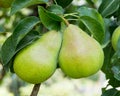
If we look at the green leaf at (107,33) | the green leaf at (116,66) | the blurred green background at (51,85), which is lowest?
the blurred green background at (51,85)

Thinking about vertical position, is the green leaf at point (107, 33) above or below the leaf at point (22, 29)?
below

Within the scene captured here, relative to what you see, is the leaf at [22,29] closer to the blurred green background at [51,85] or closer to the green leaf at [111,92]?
the green leaf at [111,92]

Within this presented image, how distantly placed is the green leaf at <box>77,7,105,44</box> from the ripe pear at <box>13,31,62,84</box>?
0.29ft

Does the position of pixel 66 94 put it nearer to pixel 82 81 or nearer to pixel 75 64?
pixel 82 81

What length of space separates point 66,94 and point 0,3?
7.73 ft

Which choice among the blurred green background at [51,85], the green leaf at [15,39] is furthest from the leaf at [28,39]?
the blurred green background at [51,85]

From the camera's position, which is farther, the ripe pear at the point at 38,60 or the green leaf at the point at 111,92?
the green leaf at the point at 111,92

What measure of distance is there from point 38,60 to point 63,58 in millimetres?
63

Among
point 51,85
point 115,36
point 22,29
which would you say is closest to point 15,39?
point 22,29

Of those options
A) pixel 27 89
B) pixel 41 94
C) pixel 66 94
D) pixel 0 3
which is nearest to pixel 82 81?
pixel 66 94

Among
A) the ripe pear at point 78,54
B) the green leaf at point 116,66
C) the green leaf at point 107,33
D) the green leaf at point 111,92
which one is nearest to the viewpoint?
the ripe pear at point 78,54

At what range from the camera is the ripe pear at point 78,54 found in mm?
1000

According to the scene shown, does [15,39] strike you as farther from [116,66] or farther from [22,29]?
[116,66]

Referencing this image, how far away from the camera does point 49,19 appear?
3.50ft
